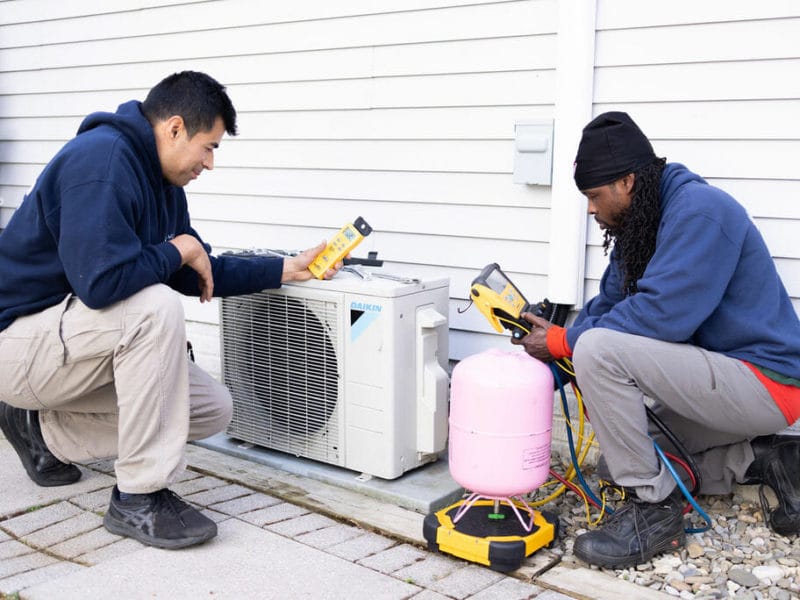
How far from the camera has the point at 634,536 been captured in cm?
268

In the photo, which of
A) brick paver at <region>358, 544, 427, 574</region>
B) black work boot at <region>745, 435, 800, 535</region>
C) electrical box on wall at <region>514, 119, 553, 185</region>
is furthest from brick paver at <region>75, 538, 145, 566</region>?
black work boot at <region>745, 435, 800, 535</region>

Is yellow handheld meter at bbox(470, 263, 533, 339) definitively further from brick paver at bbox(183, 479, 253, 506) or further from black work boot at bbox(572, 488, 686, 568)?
brick paver at bbox(183, 479, 253, 506)

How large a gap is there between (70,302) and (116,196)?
0.42 metres

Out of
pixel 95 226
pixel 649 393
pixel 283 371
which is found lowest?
pixel 283 371

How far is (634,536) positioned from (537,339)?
2.18ft

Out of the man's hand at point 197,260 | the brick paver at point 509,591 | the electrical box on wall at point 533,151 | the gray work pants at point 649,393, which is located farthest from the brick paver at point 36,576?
the electrical box on wall at point 533,151

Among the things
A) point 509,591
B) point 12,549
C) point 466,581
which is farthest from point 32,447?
point 509,591

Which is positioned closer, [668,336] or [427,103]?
[668,336]

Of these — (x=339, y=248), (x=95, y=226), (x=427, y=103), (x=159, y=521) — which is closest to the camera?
(x=95, y=226)

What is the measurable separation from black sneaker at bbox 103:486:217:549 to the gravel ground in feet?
3.62

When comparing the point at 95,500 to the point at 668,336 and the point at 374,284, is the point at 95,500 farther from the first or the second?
the point at 668,336

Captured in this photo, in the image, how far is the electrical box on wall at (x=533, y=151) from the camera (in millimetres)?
3404

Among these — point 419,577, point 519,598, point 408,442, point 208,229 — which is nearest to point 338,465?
point 408,442

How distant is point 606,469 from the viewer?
3121mm
